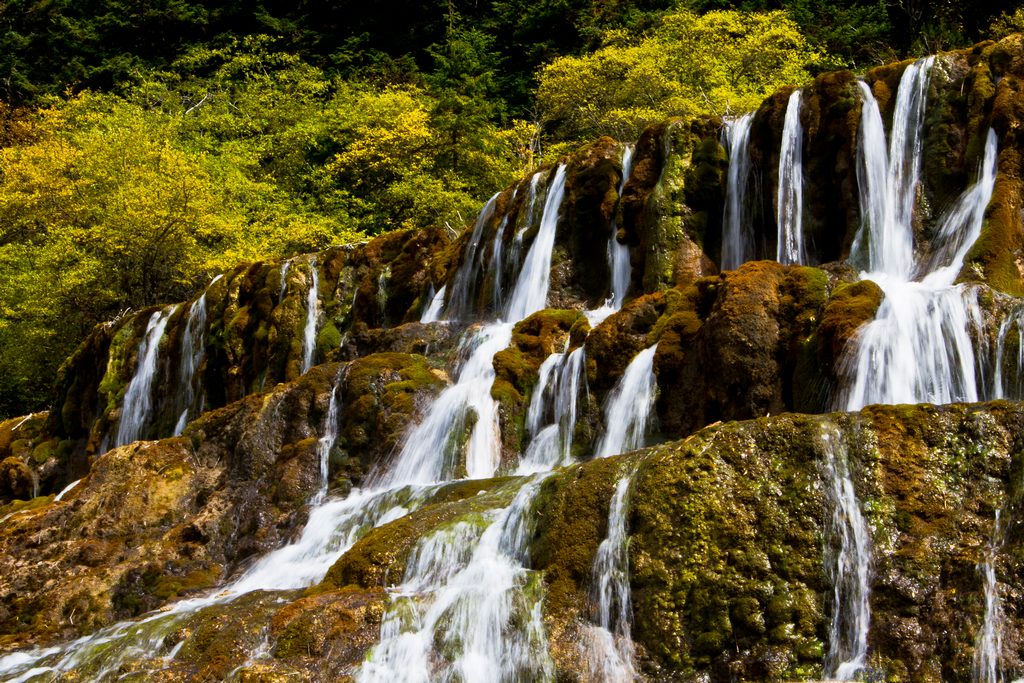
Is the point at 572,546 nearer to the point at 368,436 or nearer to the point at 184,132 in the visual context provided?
the point at 368,436

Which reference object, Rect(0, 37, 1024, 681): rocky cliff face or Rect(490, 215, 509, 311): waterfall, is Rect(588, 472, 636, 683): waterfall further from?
Rect(490, 215, 509, 311): waterfall

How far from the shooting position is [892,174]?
12820mm

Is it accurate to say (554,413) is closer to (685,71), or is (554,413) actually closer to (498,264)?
(498,264)

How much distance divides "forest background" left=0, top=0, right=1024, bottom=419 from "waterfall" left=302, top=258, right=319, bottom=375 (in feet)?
23.3

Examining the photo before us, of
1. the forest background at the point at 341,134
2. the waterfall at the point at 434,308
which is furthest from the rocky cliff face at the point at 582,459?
the forest background at the point at 341,134

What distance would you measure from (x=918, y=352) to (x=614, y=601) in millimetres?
3892

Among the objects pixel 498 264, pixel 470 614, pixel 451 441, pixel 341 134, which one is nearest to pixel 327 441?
pixel 451 441

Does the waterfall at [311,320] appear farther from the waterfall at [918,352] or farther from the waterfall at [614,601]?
the waterfall at [614,601]

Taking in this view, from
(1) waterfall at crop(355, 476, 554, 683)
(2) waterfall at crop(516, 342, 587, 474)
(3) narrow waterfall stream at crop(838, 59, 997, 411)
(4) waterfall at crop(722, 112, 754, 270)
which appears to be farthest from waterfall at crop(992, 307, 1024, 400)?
(4) waterfall at crop(722, 112, 754, 270)

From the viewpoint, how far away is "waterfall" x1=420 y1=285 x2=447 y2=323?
17250 millimetres

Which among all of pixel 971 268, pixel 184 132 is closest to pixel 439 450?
pixel 971 268

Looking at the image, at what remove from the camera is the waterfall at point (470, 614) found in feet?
21.1

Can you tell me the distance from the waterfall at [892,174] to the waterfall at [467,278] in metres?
6.68

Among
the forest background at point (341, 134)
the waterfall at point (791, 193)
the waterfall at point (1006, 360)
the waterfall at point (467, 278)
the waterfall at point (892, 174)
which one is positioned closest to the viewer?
the waterfall at point (1006, 360)
